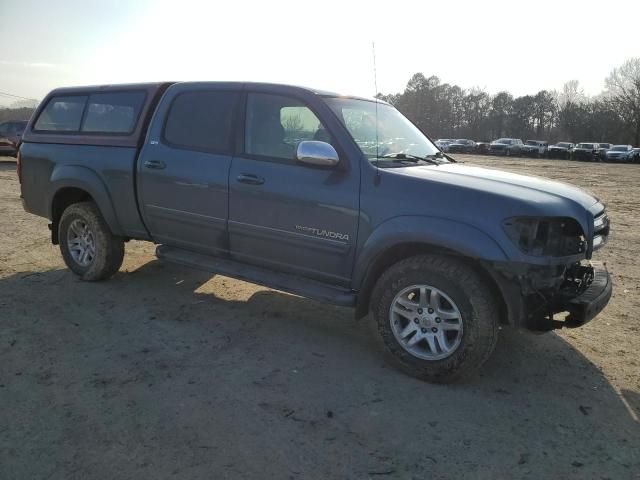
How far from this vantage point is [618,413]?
10.3 ft

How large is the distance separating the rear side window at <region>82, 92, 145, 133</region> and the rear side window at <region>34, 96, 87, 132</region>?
13 centimetres

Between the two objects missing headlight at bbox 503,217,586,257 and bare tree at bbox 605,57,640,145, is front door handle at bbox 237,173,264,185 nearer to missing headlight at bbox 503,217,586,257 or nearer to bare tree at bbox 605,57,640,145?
missing headlight at bbox 503,217,586,257

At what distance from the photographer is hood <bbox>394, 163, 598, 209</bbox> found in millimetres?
3301

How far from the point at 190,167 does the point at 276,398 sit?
7.23 ft

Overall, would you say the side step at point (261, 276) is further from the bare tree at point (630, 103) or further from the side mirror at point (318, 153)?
the bare tree at point (630, 103)

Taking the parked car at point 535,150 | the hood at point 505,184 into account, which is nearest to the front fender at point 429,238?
the hood at point 505,184

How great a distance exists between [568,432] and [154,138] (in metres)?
4.02

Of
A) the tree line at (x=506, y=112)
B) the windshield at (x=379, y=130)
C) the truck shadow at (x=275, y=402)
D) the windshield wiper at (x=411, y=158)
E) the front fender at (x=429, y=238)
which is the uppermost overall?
the tree line at (x=506, y=112)

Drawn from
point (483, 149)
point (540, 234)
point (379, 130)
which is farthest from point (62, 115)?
point (483, 149)

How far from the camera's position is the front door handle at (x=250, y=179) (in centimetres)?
405

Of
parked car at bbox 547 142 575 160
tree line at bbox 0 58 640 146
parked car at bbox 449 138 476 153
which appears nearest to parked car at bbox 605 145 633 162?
parked car at bbox 547 142 575 160

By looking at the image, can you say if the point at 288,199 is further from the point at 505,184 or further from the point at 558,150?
the point at 558,150

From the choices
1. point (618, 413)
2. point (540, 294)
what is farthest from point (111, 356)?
point (618, 413)

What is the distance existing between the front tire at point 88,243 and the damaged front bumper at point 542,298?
3897 mm
